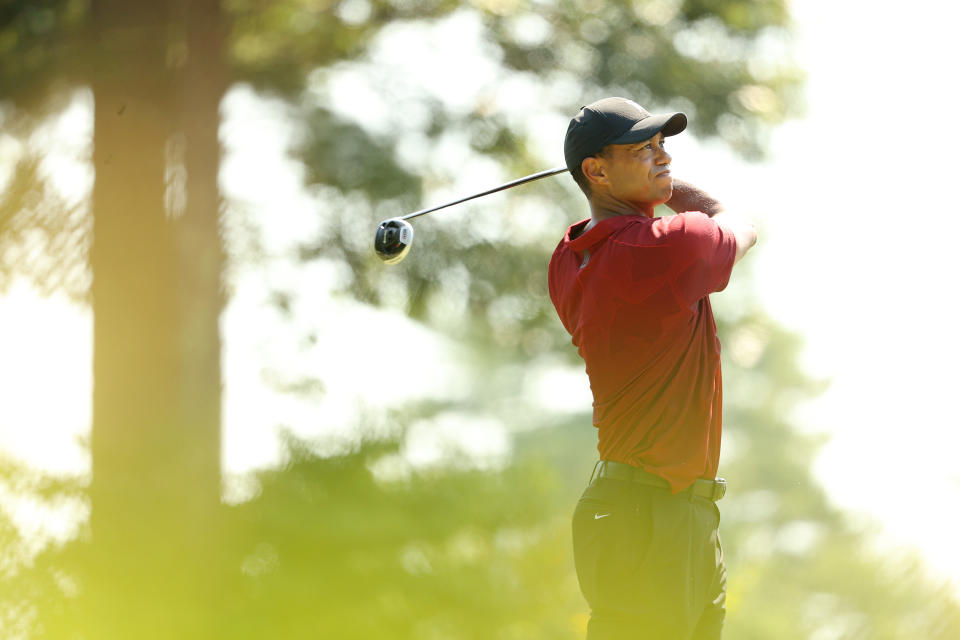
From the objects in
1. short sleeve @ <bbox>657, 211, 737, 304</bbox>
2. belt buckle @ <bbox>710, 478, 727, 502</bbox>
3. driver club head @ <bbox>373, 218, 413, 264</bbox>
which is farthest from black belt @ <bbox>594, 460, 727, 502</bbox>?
driver club head @ <bbox>373, 218, 413, 264</bbox>

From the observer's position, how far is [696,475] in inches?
80.0

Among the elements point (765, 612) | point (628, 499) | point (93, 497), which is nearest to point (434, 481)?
point (93, 497)

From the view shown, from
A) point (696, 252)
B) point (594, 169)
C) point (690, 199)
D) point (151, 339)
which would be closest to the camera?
point (696, 252)

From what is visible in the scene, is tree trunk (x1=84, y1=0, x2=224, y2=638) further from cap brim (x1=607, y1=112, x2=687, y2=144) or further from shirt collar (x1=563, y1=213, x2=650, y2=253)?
cap brim (x1=607, y1=112, x2=687, y2=144)

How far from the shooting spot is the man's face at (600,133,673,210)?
2.10m

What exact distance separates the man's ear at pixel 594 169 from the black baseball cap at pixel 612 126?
0.04 ft

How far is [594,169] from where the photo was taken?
6.98 ft

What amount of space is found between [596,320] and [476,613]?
4955 mm

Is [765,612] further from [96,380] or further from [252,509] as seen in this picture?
[96,380]

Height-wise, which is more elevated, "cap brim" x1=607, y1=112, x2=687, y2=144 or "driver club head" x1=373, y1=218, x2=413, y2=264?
"cap brim" x1=607, y1=112, x2=687, y2=144

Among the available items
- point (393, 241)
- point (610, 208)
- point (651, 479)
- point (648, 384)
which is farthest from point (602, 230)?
point (393, 241)

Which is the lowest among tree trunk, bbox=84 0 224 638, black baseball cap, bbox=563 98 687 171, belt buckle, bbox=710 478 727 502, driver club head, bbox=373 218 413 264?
tree trunk, bbox=84 0 224 638

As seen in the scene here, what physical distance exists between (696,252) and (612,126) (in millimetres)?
356

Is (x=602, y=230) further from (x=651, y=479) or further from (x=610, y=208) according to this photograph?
(x=651, y=479)
